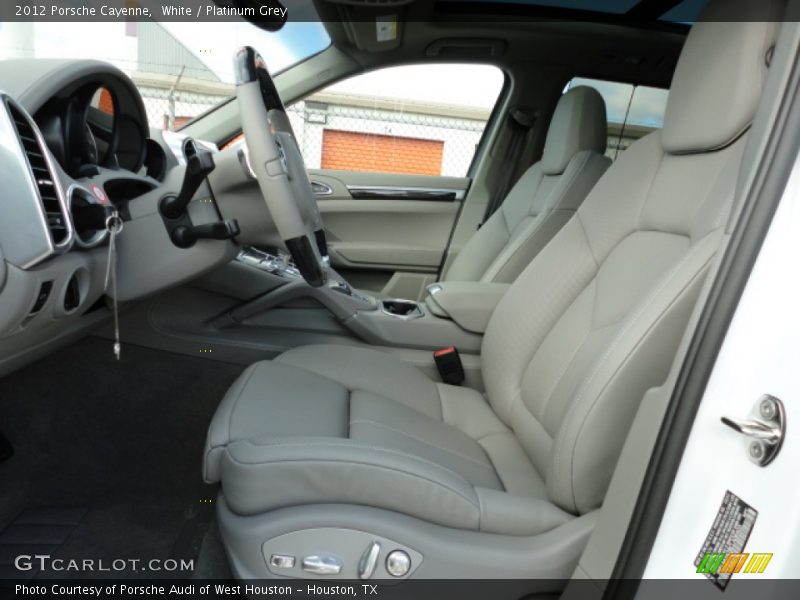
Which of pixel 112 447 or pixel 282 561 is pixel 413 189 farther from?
pixel 282 561

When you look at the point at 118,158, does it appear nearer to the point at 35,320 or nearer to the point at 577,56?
the point at 35,320

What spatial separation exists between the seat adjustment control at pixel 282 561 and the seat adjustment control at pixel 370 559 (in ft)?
0.33

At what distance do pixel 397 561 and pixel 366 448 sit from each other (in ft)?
0.53

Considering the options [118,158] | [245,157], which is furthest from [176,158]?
[245,157]

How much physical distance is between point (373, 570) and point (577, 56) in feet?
7.55

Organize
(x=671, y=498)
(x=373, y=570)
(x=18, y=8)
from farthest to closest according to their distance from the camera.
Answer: (x=18, y=8), (x=373, y=570), (x=671, y=498)

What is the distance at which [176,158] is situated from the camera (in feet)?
5.09

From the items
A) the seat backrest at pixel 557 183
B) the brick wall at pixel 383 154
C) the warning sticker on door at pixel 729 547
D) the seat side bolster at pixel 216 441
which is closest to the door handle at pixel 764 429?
the warning sticker on door at pixel 729 547

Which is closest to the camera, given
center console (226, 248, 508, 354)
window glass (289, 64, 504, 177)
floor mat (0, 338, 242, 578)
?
floor mat (0, 338, 242, 578)

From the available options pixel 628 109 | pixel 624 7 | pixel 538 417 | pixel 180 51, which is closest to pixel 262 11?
pixel 180 51

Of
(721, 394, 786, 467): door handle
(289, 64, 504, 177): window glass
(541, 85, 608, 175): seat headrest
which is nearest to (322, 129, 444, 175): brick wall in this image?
(289, 64, 504, 177): window glass

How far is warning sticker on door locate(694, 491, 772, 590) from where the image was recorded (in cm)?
67

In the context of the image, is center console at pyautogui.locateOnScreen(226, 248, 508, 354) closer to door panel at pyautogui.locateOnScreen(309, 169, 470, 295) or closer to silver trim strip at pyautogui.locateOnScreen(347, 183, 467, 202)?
door panel at pyautogui.locateOnScreen(309, 169, 470, 295)
